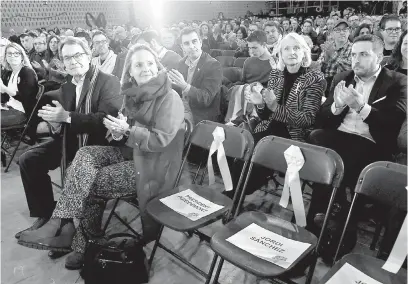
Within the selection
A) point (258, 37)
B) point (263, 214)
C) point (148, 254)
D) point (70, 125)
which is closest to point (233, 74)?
point (258, 37)

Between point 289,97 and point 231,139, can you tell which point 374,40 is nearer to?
point 289,97

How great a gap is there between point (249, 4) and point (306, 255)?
24.6 m

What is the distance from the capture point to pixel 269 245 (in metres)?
1.76

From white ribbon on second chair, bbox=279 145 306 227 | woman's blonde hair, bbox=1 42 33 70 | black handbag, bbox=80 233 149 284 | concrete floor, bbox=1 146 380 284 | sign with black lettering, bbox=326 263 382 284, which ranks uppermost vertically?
woman's blonde hair, bbox=1 42 33 70

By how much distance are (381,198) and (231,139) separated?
1000mm

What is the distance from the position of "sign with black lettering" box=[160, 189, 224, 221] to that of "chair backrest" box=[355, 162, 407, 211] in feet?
2.79

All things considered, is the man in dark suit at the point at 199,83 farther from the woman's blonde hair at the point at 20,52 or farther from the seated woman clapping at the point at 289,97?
the woman's blonde hair at the point at 20,52

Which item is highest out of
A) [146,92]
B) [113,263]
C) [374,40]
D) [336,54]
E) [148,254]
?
[374,40]

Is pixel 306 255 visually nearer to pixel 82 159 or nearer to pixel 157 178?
pixel 157 178

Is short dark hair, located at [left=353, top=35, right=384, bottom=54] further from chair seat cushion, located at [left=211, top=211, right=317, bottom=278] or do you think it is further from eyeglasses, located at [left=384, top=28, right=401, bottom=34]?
eyeglasses, located at [left=384, top=28, right=401, bottom=34]

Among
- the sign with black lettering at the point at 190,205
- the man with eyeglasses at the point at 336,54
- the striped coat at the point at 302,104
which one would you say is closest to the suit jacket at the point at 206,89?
the striped coat at the point at 302,104

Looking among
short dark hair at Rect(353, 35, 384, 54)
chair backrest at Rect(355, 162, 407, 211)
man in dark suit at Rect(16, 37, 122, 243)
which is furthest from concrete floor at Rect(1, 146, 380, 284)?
short dark hair at Rect(353, 35, 384, 54)

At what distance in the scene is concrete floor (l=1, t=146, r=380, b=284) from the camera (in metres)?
2.32

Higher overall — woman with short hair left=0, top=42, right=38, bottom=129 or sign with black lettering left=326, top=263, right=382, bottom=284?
woman with short hair left=0, top=42, right=38, bottom=129
